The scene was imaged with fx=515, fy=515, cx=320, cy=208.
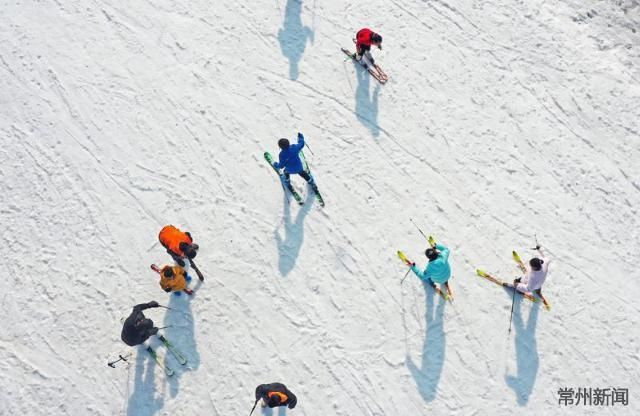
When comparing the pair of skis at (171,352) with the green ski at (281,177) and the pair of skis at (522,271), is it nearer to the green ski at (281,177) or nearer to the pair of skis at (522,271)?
the green ski at (281,177)

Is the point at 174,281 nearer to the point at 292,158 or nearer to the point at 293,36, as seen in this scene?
the point at 292,158

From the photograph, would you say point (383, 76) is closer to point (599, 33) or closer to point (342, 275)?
point (342, 275)

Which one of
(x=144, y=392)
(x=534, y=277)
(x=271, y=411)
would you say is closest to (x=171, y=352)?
(x=144, y=392)

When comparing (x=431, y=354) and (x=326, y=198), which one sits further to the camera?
(x=326, y=198)

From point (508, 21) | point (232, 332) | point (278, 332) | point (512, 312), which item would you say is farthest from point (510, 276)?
point (508, 21)

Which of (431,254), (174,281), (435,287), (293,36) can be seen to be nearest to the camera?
(431,254)

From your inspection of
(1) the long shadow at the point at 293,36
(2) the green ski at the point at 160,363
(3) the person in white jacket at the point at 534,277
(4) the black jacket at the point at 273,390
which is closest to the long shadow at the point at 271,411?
(4) the black jacket at the point at 273,390

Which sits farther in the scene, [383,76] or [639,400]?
[383,76]

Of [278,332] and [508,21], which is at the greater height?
[508,21]

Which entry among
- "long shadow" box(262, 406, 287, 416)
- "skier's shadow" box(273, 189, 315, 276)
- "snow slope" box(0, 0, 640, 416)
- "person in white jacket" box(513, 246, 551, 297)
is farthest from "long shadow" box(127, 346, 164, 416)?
"person in white jacket" box(513, 246, 551, 297)
